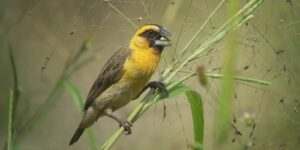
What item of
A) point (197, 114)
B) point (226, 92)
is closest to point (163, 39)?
point (197, 114)

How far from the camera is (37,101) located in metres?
2.95

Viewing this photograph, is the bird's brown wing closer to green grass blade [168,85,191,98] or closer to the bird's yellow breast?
the bird's yellow breast

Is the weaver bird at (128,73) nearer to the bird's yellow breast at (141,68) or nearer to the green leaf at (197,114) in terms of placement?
the bird's yellow breast at (141,68)

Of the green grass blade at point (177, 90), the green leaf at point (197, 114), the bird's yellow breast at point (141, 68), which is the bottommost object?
the bird's yellow breast at point (141, 68)

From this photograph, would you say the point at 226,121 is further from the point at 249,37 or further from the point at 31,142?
the point at 31,142

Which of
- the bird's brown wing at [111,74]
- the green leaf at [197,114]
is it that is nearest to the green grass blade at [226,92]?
the green leaf at [197,114]

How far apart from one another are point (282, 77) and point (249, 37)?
14.4 inches

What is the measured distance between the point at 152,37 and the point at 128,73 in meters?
0.16

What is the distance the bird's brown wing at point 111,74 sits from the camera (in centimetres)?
240

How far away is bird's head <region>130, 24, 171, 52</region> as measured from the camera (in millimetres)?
2229

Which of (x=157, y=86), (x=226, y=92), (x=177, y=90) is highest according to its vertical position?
(x=226, y=92)

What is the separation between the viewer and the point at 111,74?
2.42 meters

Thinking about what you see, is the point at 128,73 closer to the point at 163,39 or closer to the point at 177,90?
the point at 163,39

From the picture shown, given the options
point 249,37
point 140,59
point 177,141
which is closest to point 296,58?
point 249,37
